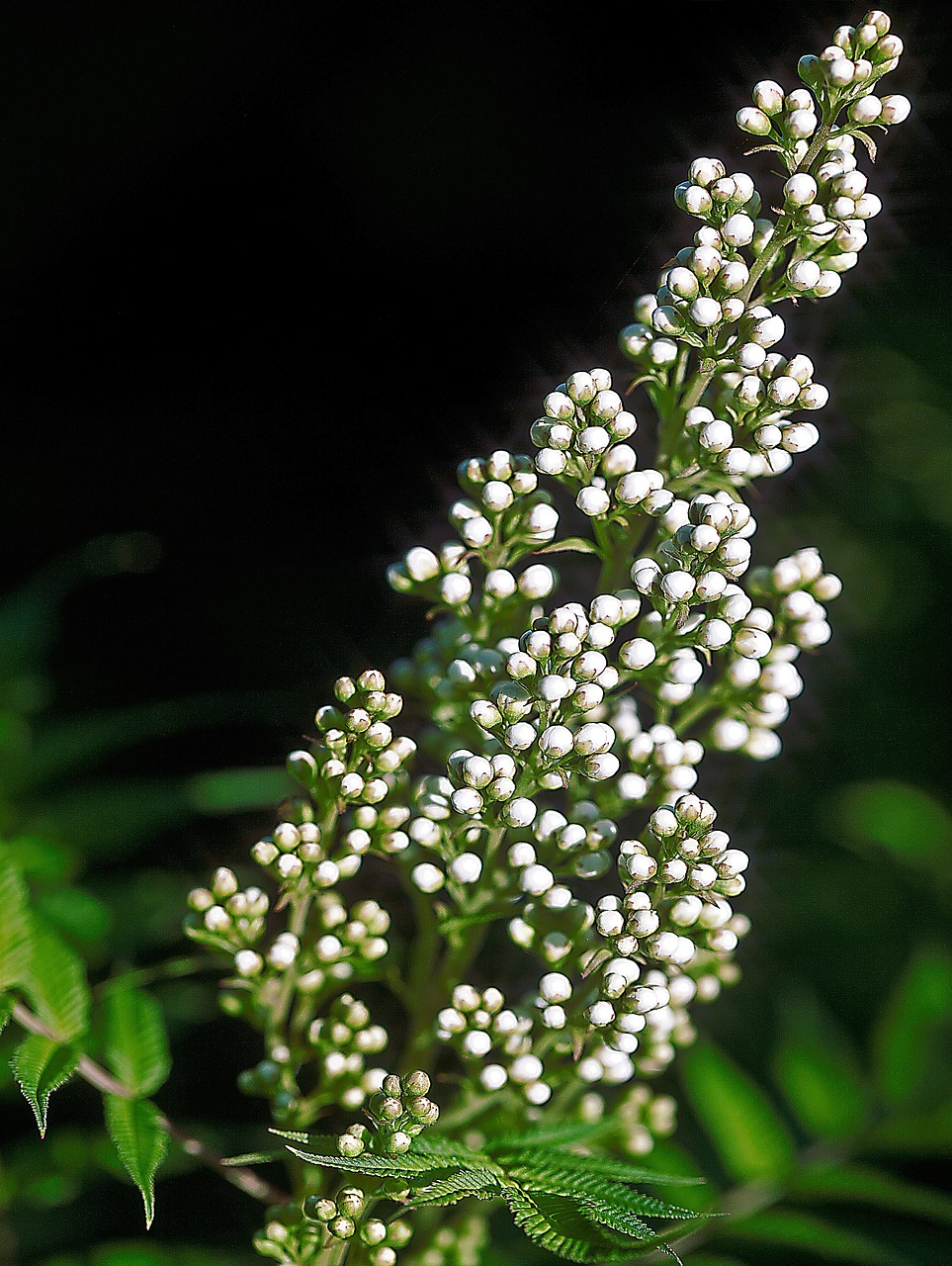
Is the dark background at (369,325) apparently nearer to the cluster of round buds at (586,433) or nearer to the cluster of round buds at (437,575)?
the cluster of round buds at (437,575)

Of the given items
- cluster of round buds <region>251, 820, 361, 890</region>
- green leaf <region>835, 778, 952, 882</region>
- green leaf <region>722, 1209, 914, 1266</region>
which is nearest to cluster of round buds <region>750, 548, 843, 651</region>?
cluster of round buds <region>251, 820, 361, 890</region>

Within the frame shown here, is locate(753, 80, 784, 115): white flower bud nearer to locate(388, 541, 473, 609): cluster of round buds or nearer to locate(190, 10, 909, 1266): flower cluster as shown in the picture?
locate(190, 10, 909, 1266): flower cluster

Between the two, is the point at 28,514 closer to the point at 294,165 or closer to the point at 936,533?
the point at 294,165

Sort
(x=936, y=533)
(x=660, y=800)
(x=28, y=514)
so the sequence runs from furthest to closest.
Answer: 1. (x=28, y=514)
2. (x=936, y=533)
3. (x=660, y=800)

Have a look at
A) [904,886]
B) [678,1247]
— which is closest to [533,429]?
[678,1247]

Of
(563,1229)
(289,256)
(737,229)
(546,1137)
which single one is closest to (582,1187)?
(563,1229)

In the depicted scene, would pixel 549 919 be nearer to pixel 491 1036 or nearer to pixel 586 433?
pixel 491 1036
